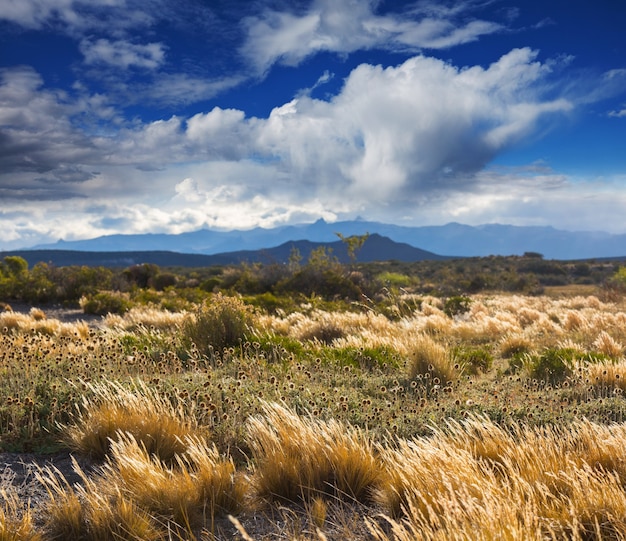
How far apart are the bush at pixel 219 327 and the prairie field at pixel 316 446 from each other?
0.50m

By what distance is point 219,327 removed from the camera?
30.9 ft

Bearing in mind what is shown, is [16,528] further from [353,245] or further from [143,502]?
[353,245]

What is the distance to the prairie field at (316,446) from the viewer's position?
9.89 ft

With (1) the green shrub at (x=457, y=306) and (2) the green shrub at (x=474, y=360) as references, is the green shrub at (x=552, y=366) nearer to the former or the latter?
(2) the green shrub at (x=474, y=360)

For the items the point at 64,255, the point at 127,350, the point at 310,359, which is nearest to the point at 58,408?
the point at 127,350

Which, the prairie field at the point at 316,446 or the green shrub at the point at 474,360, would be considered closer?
the prairie field at the point at 316,446

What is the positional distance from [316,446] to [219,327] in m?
5.87

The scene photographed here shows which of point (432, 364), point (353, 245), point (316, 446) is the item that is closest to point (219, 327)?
point (432, 364)

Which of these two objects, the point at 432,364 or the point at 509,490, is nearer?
the point at 509,490

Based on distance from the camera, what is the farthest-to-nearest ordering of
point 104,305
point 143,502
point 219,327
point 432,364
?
point 104,305, point 219,327, point 432,364, point 143,502

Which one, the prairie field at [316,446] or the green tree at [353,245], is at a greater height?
the green tree at [353,245]

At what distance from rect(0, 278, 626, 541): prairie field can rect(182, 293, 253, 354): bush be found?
50 centimetres

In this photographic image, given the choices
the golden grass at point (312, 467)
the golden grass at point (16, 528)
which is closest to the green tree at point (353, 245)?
the golden grass at point (312, 467)

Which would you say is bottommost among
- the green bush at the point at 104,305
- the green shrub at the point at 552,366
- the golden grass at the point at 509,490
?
the green bush at the point at 104,305
